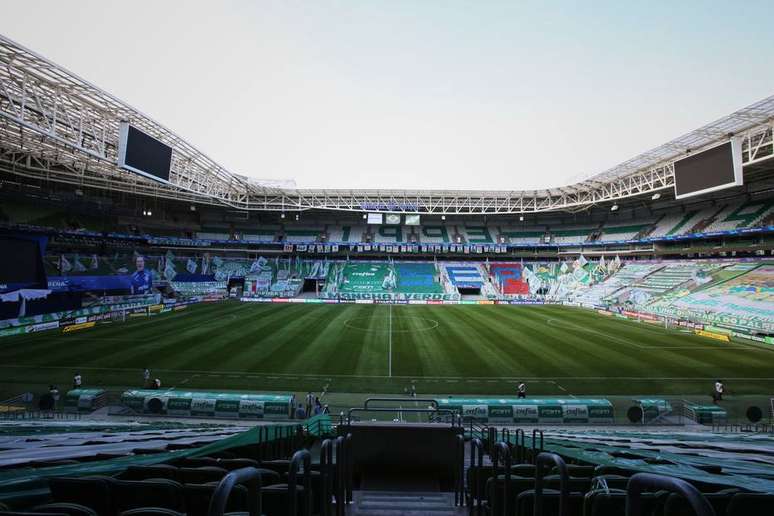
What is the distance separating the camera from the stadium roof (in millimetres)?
21469

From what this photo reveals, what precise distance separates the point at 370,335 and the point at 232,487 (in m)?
27.5

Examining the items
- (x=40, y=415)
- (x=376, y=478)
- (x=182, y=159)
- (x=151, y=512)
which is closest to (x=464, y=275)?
(x=182, y=159)

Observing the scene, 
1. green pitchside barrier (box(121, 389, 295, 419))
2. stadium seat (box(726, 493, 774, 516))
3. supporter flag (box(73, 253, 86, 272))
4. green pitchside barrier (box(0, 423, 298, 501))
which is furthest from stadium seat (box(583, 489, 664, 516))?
supporter flag (box(73, 253, 86, 272))

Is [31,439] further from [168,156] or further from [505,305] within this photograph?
[505,305]

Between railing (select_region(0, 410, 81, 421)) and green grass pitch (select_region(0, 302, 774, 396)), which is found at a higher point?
green grass pitch (select_region(0, 302, 774, 396))

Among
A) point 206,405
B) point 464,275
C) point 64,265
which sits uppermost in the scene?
point 464,275

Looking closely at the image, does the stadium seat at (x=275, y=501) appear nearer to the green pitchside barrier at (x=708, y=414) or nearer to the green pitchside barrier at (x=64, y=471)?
the green pitchside barrier at (x=64, y=471)

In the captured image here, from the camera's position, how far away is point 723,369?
20.8m

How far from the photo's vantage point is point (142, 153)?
26.3 meters

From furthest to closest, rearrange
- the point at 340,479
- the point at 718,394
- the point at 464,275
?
the point at 464,275
the point at 718,394
the point at 340,479

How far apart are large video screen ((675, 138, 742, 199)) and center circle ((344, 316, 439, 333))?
25.3 m

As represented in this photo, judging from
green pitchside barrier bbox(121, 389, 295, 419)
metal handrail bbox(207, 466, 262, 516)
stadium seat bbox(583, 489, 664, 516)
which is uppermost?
metal handrail bbox(207, 466, 262, 516)

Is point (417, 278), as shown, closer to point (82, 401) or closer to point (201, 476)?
point (82, 401)

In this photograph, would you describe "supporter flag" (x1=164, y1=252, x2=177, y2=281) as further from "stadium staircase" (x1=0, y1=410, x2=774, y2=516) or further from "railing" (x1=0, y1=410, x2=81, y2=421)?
"stadium staircase" (x1=0, y1=410, x2=774, y2=516)
